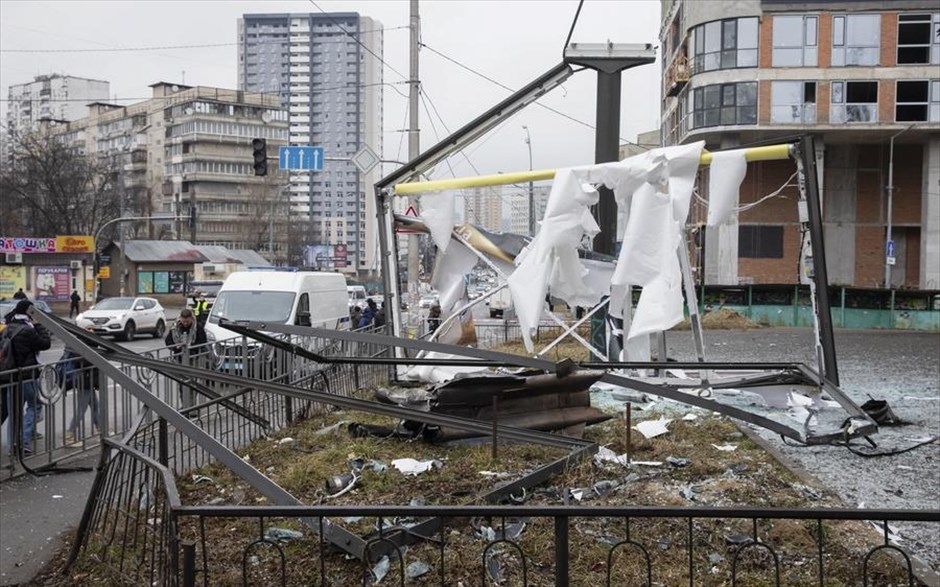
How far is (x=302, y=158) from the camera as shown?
25.0 m

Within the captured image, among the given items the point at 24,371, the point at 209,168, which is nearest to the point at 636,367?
the point at 24,371

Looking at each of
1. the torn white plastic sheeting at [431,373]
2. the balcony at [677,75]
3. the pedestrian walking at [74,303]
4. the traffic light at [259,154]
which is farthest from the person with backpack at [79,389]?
the balcony at [677,75]

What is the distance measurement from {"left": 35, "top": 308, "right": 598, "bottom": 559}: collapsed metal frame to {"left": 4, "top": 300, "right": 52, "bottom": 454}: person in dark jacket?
195cm

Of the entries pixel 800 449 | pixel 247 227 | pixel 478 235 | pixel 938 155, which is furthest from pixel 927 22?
pixel 247 227

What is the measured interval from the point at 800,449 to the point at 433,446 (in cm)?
403

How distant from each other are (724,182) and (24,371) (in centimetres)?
807

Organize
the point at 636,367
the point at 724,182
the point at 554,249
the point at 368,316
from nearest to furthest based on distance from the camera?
the point at 636,367, the point at 724,182, the point at 554,249, the point at 368,316

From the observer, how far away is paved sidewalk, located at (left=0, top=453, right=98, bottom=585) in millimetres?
5715

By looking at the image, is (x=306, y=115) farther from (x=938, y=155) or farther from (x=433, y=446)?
(x=433, y=446)

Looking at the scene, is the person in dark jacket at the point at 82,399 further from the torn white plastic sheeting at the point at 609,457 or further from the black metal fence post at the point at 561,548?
the black metal fence post at the point at 561,548

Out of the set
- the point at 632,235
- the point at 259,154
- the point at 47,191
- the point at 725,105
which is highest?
the point at 725,105

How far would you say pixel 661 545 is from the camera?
5.55m

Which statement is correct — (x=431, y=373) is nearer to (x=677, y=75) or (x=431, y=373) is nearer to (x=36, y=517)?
(x=36, y=517)

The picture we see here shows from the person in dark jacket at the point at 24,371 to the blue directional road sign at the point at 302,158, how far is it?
15.3 meters
